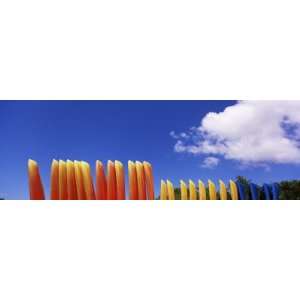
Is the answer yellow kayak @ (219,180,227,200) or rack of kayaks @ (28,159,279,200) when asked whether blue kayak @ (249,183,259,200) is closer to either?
rack of kayaks @ (28,159,279,200)

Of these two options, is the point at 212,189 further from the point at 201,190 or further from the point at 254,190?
the point at 254,190

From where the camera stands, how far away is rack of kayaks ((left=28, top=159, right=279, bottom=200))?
4.05 m

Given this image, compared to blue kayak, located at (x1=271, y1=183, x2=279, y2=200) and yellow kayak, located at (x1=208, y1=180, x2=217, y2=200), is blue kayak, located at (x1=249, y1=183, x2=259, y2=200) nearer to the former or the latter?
blue kayak, located at (x1=271, y1=183, x2=279, y2=200)

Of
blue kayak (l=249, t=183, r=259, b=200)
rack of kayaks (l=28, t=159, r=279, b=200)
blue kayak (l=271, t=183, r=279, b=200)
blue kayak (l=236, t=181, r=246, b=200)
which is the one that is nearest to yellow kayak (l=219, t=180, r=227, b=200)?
rack of kayaks (l=28, t=159, r=279, b=200)

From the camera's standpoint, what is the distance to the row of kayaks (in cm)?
409

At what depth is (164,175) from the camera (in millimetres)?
4086

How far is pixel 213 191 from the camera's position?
4.08 meters

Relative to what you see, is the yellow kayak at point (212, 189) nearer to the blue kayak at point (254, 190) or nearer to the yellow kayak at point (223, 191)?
the yellow kayak at point (223, 191)

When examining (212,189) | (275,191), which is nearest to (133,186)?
(212,189)

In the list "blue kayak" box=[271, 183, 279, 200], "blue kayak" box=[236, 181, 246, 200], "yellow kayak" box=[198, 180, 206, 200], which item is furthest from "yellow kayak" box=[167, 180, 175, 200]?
"blue kayak" box=[271, 183, 279, 200]

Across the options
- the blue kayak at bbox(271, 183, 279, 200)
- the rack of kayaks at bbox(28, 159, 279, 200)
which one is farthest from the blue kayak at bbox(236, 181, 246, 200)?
the blue kayak at bbox(271, 183, 279, 200)
